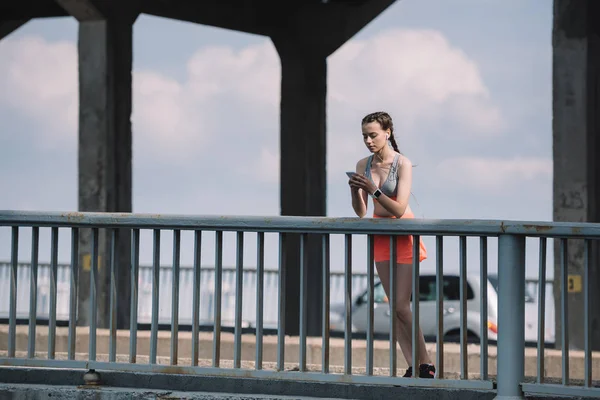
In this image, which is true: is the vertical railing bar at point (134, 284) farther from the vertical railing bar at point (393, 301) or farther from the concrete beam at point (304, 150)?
the concrete beam at point (304, 150)

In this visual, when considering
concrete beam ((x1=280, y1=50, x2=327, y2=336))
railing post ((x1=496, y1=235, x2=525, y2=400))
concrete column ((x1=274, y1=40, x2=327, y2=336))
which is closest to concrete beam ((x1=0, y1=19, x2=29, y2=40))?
concrete column ((x1=274, y1=40, x2=327, y2=336))

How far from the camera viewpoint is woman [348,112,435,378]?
607 cm

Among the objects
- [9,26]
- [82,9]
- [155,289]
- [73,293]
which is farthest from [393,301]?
[9,26]

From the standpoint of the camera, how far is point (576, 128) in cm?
1330

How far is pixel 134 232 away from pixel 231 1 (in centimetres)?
1321

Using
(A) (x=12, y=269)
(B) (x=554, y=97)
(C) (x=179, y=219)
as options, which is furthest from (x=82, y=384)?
(B) (x=554, y=97)

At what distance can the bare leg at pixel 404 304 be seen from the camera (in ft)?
20.0

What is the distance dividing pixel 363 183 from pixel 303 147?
12.9 metres

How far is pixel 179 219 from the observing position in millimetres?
6156

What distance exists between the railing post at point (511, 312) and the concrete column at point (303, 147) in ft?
41.5

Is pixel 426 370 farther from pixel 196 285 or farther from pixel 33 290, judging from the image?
pixel 33 290

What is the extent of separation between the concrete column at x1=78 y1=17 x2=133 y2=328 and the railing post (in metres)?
A: 10.7

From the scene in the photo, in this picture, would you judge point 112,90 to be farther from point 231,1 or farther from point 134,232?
point 134,232

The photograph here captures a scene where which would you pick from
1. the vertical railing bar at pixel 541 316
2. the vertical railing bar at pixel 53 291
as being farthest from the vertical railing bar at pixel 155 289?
the vertical railing bar at pixel 541 316
